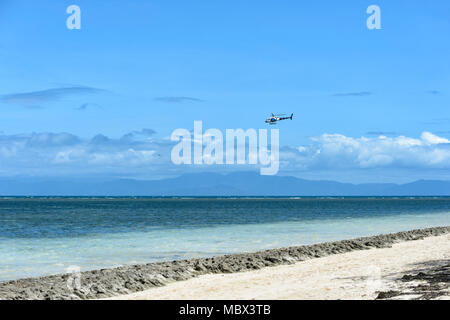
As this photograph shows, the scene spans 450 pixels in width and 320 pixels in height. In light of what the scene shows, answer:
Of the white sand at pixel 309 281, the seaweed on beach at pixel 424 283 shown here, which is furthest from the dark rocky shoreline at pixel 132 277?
the seaweed on beach at pixel 424 283

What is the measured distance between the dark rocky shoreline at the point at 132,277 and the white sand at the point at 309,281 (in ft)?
2.32

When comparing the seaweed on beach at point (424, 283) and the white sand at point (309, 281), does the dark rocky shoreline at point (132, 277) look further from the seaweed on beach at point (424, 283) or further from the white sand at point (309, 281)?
the seaweed on beach at point (424, 283)

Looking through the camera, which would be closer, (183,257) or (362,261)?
(362,261)

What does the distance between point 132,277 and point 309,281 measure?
6622mm

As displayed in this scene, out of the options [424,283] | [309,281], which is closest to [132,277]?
[309,281]

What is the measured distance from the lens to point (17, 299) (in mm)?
17344

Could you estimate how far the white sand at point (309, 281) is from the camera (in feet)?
52.7

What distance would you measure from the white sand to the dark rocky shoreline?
0.71m

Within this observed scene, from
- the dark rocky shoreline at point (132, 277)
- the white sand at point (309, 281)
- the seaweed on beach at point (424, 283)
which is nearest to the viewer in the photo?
the seaweed on beach at point (424, 283)

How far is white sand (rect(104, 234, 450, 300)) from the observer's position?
52.7 ft

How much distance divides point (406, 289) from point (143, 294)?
848cm

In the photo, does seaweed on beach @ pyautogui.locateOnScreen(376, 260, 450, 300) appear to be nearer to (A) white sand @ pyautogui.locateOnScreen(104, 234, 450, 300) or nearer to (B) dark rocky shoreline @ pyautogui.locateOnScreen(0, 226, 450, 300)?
(A) white sand @ pyautogui.locateOnScreen(104, 234, 450, 300)
